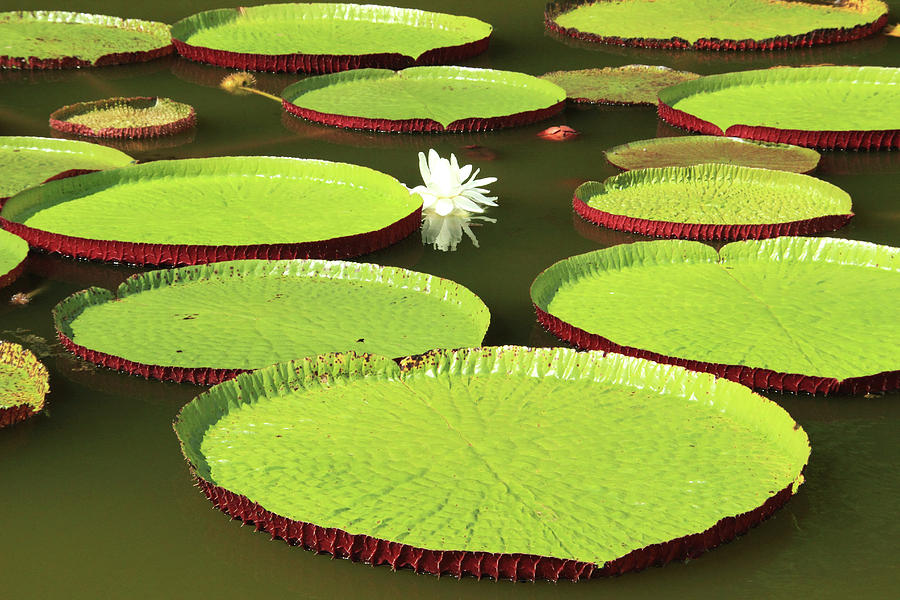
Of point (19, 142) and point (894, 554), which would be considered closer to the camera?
point (894, 554)

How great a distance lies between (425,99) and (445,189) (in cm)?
167

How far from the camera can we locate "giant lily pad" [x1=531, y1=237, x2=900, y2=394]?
3482 millimetres

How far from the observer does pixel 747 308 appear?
3.86 metres

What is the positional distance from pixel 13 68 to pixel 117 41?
0.67m

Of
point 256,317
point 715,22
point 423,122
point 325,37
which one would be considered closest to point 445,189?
point 423,122

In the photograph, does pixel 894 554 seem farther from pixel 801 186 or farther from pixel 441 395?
pixel 801 186

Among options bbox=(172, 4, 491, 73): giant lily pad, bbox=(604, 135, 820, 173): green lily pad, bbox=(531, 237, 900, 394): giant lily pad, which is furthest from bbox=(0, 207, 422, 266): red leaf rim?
bbox=(172, 4, 491, 73): giant lily pad

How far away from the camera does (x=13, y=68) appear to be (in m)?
7.45

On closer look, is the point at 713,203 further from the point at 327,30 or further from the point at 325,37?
the point at 327,30

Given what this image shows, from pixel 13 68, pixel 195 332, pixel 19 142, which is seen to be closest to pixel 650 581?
pixel 195 332

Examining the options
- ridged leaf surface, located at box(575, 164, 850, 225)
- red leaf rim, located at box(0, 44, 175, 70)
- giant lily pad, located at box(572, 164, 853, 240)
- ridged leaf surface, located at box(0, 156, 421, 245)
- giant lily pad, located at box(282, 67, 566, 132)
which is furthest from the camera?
red leaf rim, located at box(0, 44, 175, 70)

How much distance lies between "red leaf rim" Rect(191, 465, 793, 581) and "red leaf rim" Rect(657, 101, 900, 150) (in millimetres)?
3303

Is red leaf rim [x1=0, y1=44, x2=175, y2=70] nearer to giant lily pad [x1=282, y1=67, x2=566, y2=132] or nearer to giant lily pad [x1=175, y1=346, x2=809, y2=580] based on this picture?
giant lily pad [x1=282, y1=67, x2=566, y2=132]

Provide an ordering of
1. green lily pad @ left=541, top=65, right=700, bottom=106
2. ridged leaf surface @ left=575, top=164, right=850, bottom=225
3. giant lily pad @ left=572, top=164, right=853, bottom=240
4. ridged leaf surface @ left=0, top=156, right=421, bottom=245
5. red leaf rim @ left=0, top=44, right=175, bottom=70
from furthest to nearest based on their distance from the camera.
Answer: red leaf rim @ left=0, top=44, right=175, bottom=70, green lily pad @ left=541, top=65, right=700, bottom=106, ridged leaf surface @ left=575, top=164, right=850, bottom=225, giant lily pad @ left=572, top=164, right=853, bottom=240, ridged leaf surface @ left=0, top=156, right=421, bottom=245
